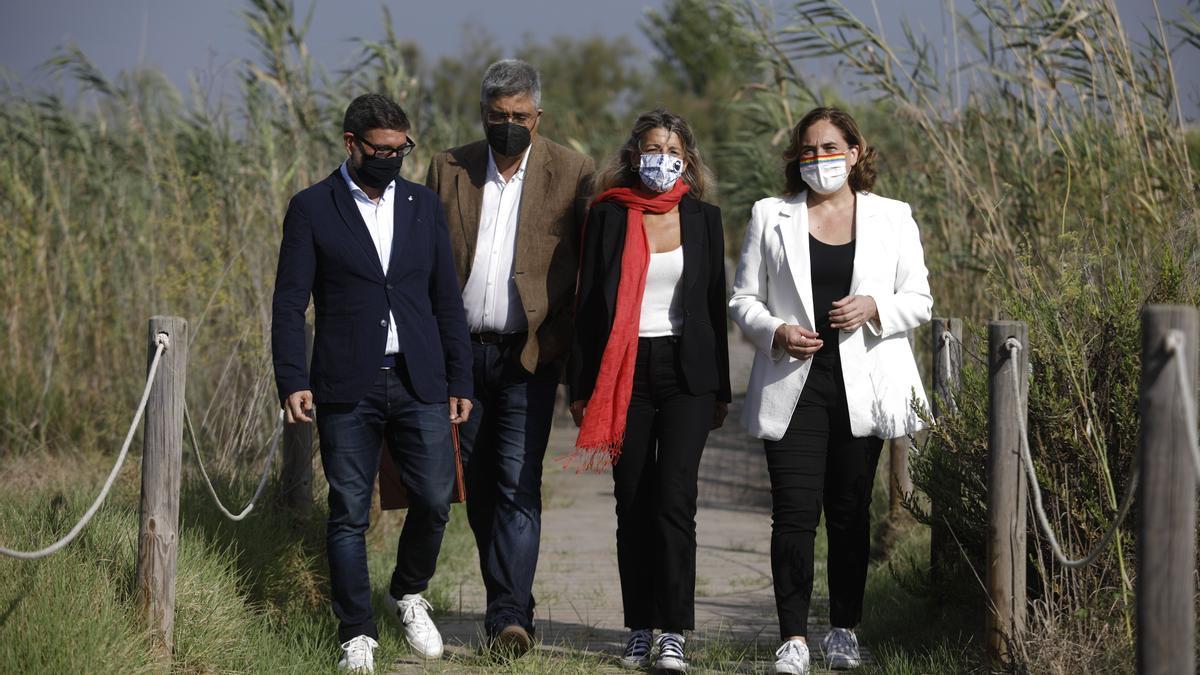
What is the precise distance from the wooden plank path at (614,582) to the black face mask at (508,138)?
1742mm

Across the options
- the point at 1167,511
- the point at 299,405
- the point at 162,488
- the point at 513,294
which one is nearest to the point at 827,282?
the point at 513,294

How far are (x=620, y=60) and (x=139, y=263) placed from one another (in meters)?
39.3

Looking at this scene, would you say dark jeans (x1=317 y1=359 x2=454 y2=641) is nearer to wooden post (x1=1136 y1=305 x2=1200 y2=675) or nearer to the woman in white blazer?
the woman in white blazer

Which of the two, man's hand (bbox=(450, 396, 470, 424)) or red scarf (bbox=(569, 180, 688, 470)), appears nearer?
red scarf (bbox=(569, 180, 688, 470))

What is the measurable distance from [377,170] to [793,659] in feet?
6.82

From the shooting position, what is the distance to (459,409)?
503 cm

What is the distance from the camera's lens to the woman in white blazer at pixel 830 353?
4.80 metres

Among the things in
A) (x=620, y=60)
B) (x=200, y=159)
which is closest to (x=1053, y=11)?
(x=200, y=159)

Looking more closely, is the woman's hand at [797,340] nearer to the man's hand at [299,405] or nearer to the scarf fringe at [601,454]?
the scarf fringe at [601,454]

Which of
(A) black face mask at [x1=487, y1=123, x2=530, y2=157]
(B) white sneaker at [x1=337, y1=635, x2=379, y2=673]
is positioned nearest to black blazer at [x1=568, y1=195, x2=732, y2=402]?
(A) black face mask at [x1=487, y1=123, x2=530, y2=157]

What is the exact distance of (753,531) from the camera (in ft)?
28.0

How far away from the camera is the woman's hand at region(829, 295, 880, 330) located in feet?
15.5

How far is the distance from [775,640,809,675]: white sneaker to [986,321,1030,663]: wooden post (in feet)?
2.05

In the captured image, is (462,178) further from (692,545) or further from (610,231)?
(692,545)
